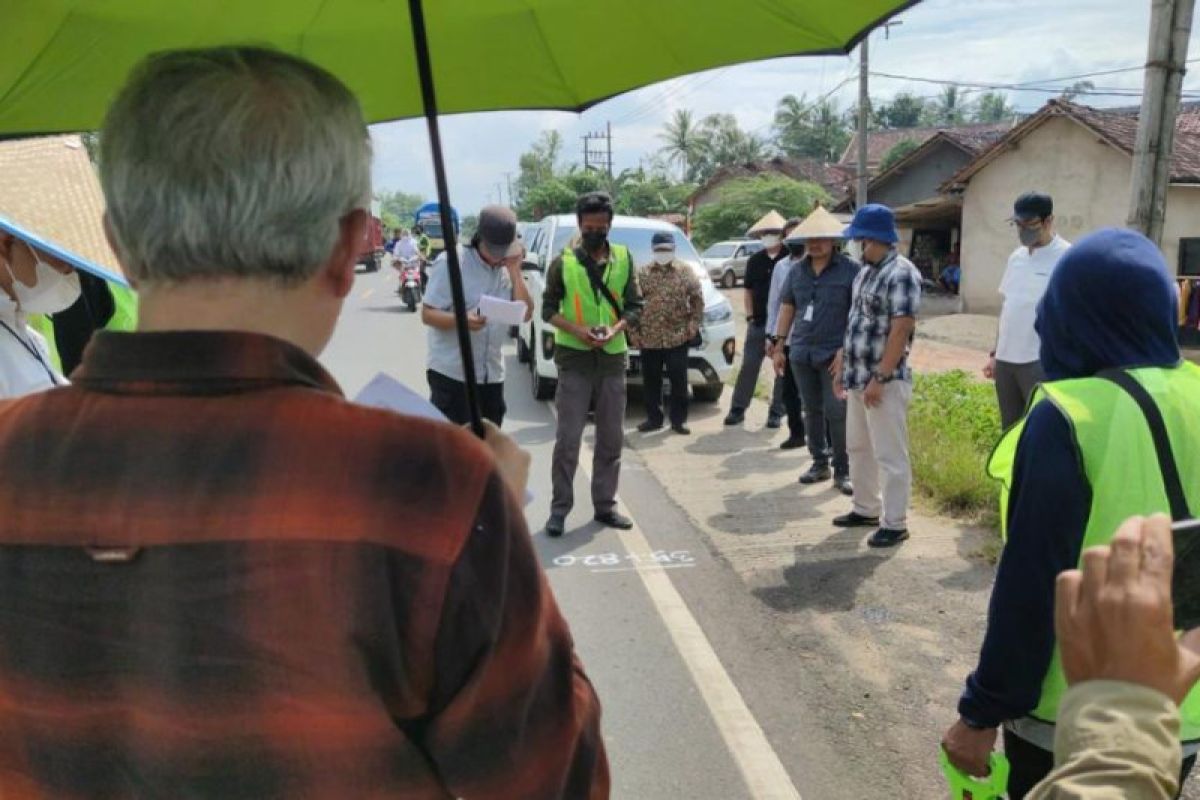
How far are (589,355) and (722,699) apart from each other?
8.48 feet

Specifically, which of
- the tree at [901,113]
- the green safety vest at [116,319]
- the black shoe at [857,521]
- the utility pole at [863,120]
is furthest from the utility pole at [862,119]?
the tree at [901,113]

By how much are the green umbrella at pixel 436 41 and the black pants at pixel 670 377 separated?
6.09m

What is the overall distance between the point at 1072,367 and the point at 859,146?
22071 mm

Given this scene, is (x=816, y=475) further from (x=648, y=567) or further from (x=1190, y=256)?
(x=1190, y=256)

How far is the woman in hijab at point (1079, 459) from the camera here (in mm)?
1787

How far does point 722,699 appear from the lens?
12.2 ft

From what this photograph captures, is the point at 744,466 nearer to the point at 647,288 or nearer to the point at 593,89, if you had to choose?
the point at 647,288

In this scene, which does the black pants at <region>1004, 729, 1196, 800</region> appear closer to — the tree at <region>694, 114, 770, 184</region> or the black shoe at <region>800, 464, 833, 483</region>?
the black shoe at <region>800, 464, 833, 483</region>

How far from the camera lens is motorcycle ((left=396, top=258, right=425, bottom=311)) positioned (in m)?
20.3

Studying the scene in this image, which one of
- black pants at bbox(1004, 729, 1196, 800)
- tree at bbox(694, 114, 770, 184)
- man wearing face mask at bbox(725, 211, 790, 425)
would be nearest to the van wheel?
man wearing face mask at bbox(725, 211, 790, 425)

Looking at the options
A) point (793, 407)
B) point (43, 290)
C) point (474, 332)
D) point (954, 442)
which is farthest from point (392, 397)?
point (793, 407)

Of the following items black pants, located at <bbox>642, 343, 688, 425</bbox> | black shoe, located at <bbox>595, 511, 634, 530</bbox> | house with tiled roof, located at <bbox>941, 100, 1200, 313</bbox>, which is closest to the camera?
black shoe, located at <bbox>595, 511, 634, 530</bbox>

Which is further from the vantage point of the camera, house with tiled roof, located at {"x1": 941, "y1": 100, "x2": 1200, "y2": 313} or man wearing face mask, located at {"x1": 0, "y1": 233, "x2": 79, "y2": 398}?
house with tiled roof, located at {"x1": 941, "y1": 100, "x2": 1200, "y2": 313}

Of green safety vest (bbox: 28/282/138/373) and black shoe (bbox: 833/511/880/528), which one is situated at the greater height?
green safety vest (bbox: 28/282/138/373)
